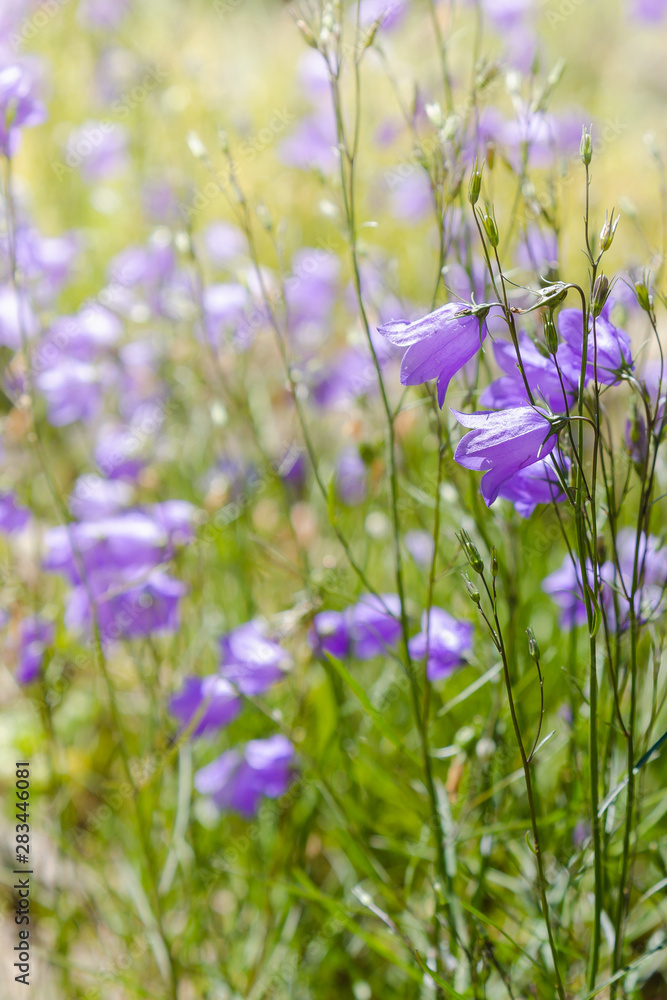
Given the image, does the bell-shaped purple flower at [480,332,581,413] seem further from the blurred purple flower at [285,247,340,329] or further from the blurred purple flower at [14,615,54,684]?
the blurred purple flower at [285,247,340,329]

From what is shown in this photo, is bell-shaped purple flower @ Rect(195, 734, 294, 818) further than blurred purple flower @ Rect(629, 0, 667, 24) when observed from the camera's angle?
No

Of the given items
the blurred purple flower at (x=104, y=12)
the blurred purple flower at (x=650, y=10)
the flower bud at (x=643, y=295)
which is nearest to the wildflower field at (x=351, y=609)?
the flower bud at (x=643, y=295)

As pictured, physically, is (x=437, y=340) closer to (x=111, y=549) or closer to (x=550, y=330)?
(x=550, y=330)

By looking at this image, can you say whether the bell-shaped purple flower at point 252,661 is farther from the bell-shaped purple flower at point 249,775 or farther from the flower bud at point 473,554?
the flower bud at point 473,554

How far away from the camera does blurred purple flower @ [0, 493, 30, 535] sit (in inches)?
63.4

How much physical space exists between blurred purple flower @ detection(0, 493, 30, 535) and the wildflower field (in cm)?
1

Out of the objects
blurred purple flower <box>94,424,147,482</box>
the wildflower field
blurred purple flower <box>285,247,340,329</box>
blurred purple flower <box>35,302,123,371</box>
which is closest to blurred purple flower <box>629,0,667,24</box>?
the wildflower field

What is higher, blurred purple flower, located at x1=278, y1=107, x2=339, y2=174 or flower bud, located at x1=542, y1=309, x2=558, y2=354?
blurred purple flower, located at x1=278, y1=107, x2=339, y2=174

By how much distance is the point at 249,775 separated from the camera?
136 centimetres

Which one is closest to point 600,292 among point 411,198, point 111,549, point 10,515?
point 111,549

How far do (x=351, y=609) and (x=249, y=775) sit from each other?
37cm

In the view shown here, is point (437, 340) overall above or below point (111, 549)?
below

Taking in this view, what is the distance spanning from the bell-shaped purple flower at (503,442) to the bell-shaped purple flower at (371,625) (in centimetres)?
58

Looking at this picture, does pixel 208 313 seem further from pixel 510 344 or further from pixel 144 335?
pixel 510 344
